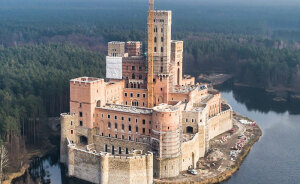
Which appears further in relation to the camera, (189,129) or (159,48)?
(159,48)

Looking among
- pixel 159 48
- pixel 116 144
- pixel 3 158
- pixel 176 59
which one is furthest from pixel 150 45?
pixel 3 158

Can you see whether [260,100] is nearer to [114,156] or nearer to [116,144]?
[116,144]

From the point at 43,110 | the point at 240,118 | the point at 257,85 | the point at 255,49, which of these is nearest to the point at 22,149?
the point at 43,110

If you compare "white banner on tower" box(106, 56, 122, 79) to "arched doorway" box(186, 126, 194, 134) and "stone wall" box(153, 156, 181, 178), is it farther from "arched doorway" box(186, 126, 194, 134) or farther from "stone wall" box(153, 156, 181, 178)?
"stone wall" box(153, 156, 181, 178)

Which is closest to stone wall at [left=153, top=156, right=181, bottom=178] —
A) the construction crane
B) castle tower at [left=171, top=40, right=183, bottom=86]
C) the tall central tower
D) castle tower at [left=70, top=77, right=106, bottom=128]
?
castle tower at [left=70, top=77, right=106, bottom=128]

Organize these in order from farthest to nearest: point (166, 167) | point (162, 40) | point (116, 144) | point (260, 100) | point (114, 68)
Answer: point (260, 100) → point (114, 68) → point (162, 40) → point (116, 144) → point (166, 167)

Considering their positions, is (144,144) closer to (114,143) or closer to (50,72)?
(114,143)
